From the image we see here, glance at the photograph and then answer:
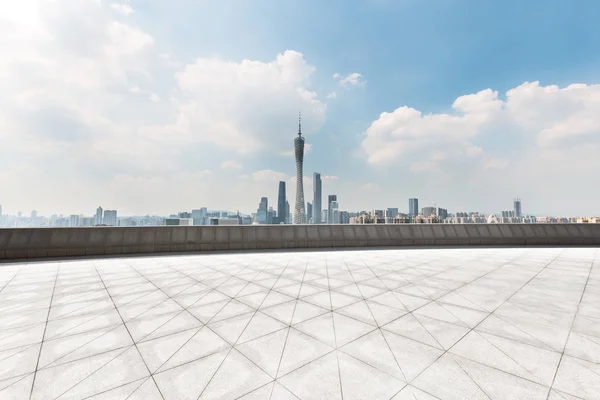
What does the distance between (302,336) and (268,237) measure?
9977mm

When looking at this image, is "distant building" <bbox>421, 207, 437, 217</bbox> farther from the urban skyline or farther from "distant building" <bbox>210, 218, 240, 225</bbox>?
"distant building" <bbox>210, 218, 240, 225</bbox>

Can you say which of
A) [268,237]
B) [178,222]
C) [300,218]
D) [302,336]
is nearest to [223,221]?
[178,222]

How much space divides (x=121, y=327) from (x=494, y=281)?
9.93 m

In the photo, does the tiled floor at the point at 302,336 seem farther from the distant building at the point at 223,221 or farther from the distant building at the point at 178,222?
the distant building at the point at 223,221

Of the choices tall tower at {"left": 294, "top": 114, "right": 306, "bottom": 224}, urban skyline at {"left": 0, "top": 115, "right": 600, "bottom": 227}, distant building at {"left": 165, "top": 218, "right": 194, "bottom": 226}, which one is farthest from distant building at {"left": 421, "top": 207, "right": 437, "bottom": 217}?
→ distant building at {"left": 165, "top": 218, "right": 194, "bottom": 226}

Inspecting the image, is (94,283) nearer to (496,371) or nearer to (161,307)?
(161,307)

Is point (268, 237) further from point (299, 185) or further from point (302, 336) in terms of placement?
point (299, 185)

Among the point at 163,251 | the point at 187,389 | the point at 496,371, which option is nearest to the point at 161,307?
the point at 187,389

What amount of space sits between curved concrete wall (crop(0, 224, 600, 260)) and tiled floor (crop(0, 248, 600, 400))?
161 inches

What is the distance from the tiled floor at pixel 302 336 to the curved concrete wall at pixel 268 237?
4096 millimetres

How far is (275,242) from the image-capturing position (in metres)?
13.9

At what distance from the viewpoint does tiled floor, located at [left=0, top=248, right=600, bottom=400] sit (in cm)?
298

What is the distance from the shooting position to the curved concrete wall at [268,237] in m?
11.5

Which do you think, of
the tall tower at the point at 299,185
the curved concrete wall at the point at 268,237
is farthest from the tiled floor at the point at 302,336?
the tall tower at the point at 299,185
